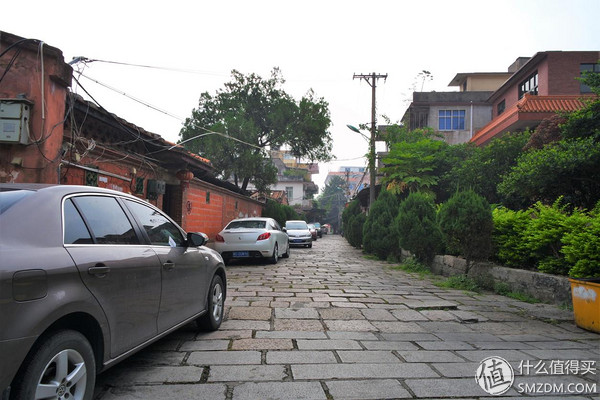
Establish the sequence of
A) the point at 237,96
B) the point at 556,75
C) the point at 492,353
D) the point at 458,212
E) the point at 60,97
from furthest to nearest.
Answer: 1. the point at 237,96
2. the point at 556,75
3. the point at 458,212
4. the point at 60,97
5. the point at 492,353

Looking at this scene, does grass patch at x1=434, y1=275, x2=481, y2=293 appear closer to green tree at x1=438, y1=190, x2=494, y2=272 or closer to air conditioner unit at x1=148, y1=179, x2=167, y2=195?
→ green tree at x1=438, y1=190, x2=494, y2=272

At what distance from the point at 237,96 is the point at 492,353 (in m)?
22.9

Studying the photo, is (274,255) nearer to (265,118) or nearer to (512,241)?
(512,241)

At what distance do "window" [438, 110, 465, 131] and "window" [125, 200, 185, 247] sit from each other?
83.0 ft

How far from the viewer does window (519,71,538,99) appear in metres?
19.6

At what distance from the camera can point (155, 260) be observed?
3.23m

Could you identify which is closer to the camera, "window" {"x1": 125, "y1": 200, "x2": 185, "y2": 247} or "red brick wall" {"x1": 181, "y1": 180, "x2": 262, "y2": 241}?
"window" {"x1": 125, "y1": 200, "x2": 185, "y2": 247}

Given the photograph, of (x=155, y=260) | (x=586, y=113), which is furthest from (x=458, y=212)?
(x=155, y=260)

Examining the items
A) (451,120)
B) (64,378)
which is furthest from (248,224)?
(451,120)

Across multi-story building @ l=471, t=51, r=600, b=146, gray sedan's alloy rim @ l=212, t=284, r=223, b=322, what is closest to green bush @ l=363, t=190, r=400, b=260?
multi-story building @ l=471, t=51, r=600, b=146

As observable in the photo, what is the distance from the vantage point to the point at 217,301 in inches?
188

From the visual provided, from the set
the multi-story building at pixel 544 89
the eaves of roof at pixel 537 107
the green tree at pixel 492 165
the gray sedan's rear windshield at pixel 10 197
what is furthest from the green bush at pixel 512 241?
the eaves of roof at pixel 537 107

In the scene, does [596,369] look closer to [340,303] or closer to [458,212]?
[340,303]

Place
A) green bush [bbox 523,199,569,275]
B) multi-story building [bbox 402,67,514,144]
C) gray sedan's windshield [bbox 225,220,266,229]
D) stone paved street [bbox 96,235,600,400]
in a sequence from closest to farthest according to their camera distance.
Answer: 1. stone paved street [bbox 96,235,600,400]
2. green bush [bbox 523,199,569,275]
3. gray sedan's windshield [bbox 225,220,266,229]
4. multi-story building [bbox 402,67,514,144]
